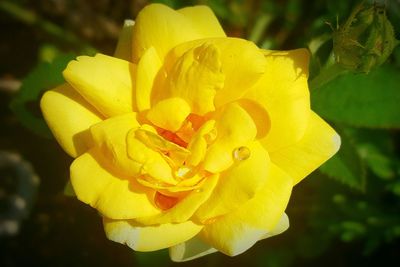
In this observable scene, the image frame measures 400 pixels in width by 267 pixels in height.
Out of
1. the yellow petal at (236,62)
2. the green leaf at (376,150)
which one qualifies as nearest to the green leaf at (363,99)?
the green leaf at (376,150)

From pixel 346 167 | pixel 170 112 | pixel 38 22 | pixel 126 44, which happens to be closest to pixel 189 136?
pixel 170 112

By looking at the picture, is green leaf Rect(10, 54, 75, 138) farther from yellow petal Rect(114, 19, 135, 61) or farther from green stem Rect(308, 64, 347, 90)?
green stem Rect(308, 64, 347, 90)

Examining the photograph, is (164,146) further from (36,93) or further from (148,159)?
(36,93)

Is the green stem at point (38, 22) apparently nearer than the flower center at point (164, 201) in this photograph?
No

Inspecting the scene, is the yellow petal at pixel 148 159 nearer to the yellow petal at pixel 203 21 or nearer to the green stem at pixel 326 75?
the yellow petal at pixel 203 21

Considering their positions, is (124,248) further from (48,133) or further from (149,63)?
(149,63)

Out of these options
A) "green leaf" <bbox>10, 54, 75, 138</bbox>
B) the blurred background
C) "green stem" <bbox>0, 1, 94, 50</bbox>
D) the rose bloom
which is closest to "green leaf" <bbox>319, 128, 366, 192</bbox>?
the blurred background
